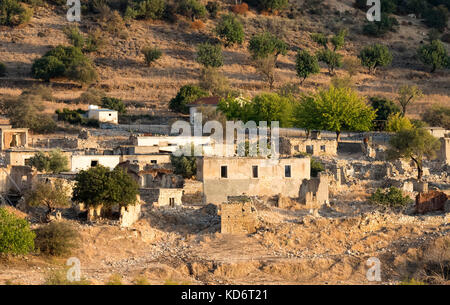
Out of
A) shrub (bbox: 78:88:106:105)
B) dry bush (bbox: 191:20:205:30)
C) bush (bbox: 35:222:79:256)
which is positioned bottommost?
bush (bbox: 35:222:79:256)

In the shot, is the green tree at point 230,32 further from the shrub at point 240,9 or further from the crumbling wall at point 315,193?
the crumbling wall at point 315,193

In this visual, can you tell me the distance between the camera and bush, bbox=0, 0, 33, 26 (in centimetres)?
8300

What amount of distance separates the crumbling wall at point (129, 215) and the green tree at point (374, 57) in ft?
175

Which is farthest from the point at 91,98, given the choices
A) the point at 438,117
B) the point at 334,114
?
the point at 438,117

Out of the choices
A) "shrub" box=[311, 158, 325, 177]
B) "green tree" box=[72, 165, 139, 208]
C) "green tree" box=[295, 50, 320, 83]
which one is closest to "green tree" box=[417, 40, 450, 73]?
"green tree" box=[295, 50, 320, 83]

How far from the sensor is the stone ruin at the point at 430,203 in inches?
1391

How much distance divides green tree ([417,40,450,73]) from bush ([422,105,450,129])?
1962cm

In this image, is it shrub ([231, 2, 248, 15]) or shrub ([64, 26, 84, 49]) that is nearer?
shrub ([64, 26, 84, 49])

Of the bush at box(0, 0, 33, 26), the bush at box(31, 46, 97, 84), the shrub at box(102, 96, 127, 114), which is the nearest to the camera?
the shrub at box(102, 96, 127, 114)

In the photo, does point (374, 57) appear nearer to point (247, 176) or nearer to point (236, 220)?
point (247, 176)

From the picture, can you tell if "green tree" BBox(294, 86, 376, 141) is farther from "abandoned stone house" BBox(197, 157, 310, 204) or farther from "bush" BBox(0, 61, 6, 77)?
"bush" BBox(0, 61, 6, 77)
